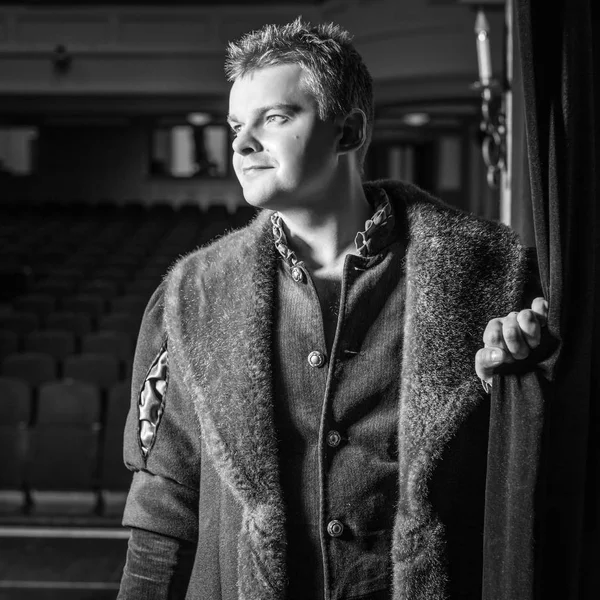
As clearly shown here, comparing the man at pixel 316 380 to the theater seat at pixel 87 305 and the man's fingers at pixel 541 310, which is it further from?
the theater seat at pixel 87 305

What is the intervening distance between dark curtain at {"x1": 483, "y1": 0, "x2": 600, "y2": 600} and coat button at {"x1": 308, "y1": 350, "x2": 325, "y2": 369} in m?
0.17

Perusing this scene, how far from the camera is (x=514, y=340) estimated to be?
60cm

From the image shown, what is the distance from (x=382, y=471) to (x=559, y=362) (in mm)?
201

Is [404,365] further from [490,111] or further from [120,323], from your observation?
[120,323]

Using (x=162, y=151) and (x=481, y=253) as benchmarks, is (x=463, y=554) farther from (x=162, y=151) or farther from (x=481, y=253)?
(x=162, y=151)

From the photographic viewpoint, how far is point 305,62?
2.43 ft

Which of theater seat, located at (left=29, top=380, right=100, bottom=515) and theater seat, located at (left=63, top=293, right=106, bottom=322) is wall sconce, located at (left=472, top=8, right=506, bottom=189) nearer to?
theater seat, located at (left=29, top=380, right=100, bottom=515)

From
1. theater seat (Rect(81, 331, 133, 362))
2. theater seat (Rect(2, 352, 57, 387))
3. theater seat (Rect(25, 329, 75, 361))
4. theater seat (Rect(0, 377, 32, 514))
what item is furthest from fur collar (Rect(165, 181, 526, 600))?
theater seat (Rect(25, 329, 75, 361))

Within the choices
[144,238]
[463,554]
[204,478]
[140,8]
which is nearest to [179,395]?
[204,478]

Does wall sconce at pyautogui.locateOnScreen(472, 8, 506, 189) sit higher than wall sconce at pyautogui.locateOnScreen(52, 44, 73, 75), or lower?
lower

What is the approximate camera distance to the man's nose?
0.74m

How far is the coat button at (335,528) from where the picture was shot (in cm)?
73

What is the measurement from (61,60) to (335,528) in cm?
761

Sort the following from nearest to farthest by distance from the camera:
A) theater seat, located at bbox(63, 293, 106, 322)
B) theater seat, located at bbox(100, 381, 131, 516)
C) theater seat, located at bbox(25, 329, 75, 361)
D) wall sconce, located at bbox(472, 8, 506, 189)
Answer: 1. wall sconce, located at bbox(472, 8, 506, 189)
2. theater seat, located at bbox(100, 381, 131, 516)
3. theater seat, located at bbox(25, 329, 75, 361)
4. theater seat, located at bbox(63, 293, 106, 322)
